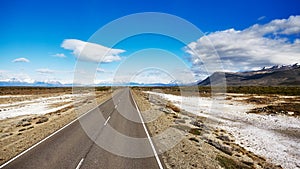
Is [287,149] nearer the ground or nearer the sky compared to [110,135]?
nearer the ground

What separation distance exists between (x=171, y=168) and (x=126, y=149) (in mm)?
3256

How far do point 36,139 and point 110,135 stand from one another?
14.8 ft

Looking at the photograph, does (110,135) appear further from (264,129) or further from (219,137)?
(264,129)

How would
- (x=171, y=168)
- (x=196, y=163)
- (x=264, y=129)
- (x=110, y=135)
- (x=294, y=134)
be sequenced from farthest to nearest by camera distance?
1. (x=264, y=129)
2. (x=294, y=134)
3. (x=110, y=135)
4. (x=196, y=163)
5. (x=171, y=168)

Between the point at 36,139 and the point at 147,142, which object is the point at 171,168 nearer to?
the point at 147,142

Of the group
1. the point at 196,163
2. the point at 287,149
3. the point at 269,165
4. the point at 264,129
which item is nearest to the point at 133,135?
the point at 196,163

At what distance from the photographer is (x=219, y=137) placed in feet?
56.0

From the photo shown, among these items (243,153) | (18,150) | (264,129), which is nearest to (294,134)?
(264,129)

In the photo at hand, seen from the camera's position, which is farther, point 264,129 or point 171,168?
point 264,129

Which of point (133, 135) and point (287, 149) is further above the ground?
point (133, 135)

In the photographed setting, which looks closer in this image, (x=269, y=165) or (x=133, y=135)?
(x=269, y=165)

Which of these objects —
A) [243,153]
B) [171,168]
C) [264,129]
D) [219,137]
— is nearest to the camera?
[171,168]

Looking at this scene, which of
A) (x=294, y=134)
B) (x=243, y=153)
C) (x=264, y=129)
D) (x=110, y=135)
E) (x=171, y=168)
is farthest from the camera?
(x=264, y=129)

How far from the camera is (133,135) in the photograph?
49.7 feet
